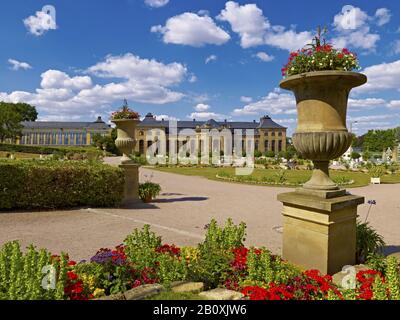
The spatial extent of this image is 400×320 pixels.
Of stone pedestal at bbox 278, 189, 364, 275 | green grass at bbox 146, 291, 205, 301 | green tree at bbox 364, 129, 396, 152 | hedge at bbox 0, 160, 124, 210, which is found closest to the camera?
green grass at bbox 146, 291, 205, 301

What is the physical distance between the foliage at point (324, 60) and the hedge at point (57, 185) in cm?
686

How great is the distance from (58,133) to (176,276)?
100820 millimetres

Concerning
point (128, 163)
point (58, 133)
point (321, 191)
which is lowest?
point (321, 191)

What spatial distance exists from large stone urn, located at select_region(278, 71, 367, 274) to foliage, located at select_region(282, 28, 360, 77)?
17 centimetres

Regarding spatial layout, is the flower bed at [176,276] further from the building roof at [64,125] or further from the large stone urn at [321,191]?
the building roof at [64,125]

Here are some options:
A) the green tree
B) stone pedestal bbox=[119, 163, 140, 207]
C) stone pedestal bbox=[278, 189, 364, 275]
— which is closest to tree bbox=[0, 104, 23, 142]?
stone pedestal bbox=[119, 163, 140, 207]

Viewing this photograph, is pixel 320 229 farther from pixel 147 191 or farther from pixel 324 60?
pixel 147 191

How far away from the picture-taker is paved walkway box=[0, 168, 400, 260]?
556 cm

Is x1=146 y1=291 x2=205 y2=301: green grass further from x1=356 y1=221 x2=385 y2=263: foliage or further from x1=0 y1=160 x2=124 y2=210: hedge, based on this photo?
x1=0 y1=160 x2=124 y2=210: hedge

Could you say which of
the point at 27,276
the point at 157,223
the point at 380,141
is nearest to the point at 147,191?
the point at 157,223

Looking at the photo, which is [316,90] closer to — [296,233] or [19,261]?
[296,233]

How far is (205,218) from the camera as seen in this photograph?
7.89 m

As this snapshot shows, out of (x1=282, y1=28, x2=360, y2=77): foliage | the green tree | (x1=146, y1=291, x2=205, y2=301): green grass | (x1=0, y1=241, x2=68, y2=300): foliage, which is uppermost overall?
the green tree

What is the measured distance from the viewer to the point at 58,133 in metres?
92.8
